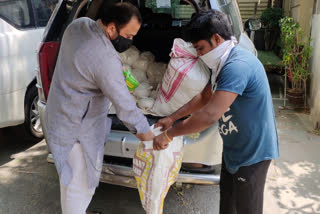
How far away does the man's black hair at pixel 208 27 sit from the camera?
162 centimetres

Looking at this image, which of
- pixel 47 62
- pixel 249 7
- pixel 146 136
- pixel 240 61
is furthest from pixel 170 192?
pixel 249 7

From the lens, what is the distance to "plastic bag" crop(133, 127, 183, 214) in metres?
2.16

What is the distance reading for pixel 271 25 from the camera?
364 inches

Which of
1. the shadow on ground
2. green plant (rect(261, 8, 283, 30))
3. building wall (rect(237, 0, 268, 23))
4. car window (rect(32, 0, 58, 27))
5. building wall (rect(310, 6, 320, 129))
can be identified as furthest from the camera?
building wall (rect(237, 0, 268, 23))

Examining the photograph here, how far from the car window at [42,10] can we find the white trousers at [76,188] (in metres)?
2.41

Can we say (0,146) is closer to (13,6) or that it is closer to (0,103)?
(0,103)

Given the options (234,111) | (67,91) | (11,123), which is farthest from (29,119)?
Result: (234,111)

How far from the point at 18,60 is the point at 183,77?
77.9 inches

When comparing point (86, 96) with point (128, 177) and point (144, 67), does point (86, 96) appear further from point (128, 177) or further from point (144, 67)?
point (144, 67)

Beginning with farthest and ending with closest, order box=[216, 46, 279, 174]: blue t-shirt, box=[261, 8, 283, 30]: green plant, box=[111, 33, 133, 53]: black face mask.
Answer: box=[261, 8, 283, 30]: green plant
box=[111, 33, 133, 53]: black face mask
box=[216, 46, 279, 174]: blue t-shirt

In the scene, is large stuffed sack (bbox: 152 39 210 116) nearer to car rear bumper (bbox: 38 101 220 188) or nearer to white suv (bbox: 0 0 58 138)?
car rear bumper (bbox: 38 101 220 188)

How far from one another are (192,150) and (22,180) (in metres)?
1.91

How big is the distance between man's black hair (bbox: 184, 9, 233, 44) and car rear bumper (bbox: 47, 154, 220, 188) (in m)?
1.12

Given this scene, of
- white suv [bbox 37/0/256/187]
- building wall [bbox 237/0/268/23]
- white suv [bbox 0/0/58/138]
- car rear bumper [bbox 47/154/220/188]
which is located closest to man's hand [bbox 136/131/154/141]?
white suv [bbox 37/0/256/187]
